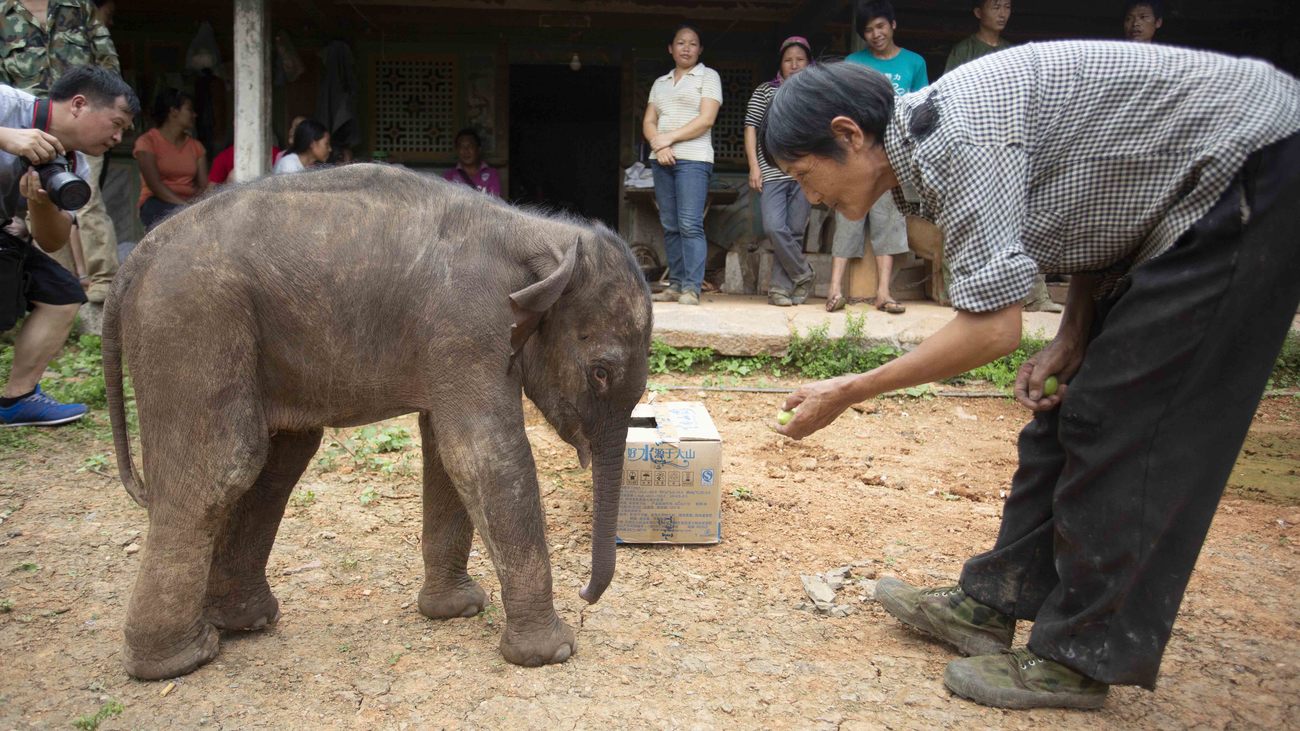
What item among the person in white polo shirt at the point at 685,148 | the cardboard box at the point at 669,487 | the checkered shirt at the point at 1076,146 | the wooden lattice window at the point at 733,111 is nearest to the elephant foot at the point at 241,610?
the cardboard box at the point at 669,487

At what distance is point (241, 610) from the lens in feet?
11.1

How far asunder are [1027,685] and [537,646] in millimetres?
1545

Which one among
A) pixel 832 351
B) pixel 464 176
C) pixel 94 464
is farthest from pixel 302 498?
pixel 464 176

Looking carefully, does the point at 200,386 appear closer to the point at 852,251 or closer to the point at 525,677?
the point at 525,677

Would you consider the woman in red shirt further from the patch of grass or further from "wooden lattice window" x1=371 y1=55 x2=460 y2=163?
the patch of grass

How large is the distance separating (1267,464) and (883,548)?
10.1ft

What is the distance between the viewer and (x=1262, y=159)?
2.44 m

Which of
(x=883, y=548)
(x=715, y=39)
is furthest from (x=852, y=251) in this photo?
(x=883, y=548)

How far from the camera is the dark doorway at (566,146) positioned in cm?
1689

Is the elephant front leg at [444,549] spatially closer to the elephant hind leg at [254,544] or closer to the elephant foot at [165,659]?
the elephant hind leg at [254,544]

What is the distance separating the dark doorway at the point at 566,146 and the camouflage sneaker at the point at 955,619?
1356 cm

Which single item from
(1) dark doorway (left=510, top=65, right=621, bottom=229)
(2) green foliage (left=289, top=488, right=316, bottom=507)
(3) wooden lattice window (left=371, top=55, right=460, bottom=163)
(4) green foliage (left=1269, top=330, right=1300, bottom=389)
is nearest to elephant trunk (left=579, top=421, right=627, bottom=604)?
(2) green foliage (left=289, top=488, right=316, bottom=507)

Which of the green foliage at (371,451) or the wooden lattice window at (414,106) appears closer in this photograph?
the green foliage at (371,451)

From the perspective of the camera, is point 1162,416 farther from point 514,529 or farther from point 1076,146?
point 514,529
